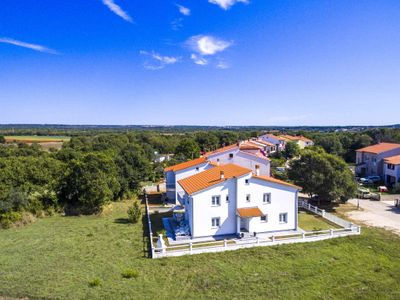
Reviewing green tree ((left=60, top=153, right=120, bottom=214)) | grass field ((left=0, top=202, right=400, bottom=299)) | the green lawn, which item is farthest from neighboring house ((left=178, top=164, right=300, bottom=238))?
green tree ((left=60, top=153, right=120, bottom=214))

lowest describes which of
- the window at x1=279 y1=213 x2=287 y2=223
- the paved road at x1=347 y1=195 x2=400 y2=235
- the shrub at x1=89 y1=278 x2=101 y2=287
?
the paved road at x1=347 y1=195 x2=400 y2=235

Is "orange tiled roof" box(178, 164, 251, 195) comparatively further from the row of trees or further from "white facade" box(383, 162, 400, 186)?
"white facade" box(383, 162, 400, 186)

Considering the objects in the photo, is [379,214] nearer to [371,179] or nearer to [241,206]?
[241,206]

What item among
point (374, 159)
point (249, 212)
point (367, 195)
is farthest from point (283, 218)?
point (374, 159)

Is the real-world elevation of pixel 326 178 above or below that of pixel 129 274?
above

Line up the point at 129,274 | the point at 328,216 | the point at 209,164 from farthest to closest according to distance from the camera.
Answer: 1. the point at 209,164
2. the point at 328,216
3. the point at 129,274

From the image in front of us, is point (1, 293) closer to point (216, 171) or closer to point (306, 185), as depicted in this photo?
point (216, 171)

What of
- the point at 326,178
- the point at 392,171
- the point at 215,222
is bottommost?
the point at 215,222
